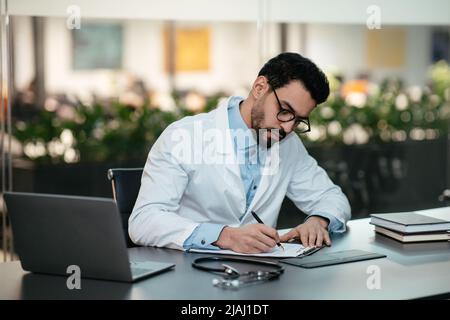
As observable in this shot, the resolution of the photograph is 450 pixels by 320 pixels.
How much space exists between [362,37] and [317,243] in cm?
426

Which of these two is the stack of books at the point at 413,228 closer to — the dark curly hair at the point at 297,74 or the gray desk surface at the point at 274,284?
the gray desk surface at the point at 274,284

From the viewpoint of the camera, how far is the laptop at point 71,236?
1.97 metres

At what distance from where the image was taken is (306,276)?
2.13 metres

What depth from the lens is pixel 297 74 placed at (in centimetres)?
271

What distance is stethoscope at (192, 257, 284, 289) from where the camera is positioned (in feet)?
6.57

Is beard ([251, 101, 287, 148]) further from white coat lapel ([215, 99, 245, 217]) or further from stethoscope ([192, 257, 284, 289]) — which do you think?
stethoscope ([192, 257, 284, 289])

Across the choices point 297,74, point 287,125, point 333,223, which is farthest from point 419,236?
point 297,74

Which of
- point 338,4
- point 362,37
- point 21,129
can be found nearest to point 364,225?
point 338,4

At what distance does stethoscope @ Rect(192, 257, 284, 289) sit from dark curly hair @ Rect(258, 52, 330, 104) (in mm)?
734

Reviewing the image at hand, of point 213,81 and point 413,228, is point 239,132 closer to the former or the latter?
point 413,228

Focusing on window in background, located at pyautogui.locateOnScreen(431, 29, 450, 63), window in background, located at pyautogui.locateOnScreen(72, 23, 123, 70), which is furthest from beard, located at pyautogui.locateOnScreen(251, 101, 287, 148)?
window in background, located at pyautogui.locateOnScreen(72, 23, 123, 70)

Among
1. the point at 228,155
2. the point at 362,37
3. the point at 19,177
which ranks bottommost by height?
the point at 19,177

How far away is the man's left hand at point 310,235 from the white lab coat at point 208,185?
0.59 feet
